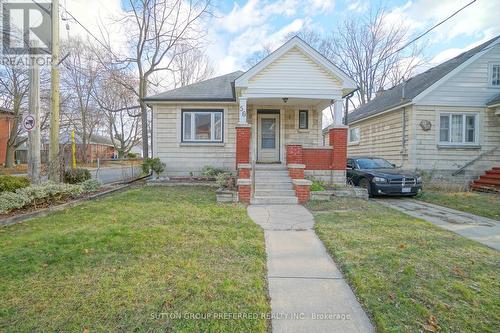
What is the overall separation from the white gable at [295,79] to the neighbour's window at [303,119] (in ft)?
8.01

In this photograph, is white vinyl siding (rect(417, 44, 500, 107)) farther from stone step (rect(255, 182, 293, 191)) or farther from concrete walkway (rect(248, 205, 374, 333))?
concrete walkway (rect(248, 205, 374, 333))

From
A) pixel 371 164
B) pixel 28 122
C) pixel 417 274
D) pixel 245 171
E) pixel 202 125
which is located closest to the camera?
pixel 417 274

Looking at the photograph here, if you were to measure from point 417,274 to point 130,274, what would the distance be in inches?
136

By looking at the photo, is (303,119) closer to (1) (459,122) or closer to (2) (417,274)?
(1) (459,122)

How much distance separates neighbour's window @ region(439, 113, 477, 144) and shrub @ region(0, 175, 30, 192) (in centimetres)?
1611

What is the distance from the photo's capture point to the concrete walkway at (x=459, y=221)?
517 cm

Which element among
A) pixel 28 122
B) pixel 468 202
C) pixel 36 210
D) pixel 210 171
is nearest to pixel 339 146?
pixel 468 202

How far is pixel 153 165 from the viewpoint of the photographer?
11641 mm

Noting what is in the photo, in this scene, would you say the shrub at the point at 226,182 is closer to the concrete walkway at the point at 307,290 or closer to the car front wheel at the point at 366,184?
the concrete walkway at the point at 307,290

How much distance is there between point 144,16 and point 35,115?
13842 mm

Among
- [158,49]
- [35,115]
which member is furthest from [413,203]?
[158,49]

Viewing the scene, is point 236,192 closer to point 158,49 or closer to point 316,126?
point 316,126

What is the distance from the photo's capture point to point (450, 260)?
3848mm

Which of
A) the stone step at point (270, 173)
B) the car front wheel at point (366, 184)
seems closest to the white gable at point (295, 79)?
the stone step at point (270, 173)
